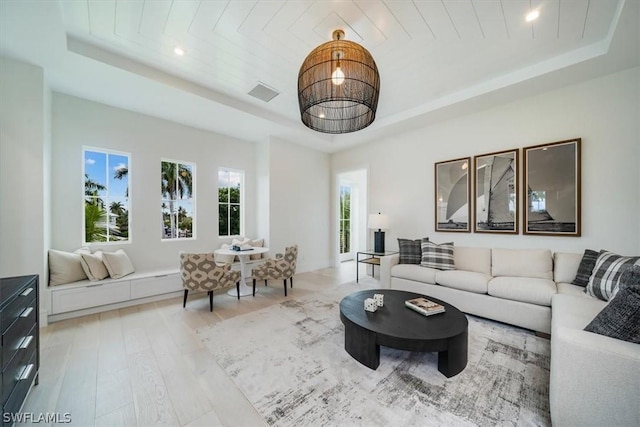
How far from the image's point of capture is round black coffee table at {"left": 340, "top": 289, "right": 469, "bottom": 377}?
1866 millimetres

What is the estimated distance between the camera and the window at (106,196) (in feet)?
12.1

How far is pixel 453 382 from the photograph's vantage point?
187 centimetres

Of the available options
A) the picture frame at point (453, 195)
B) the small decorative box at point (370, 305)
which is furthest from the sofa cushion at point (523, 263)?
the small decorative box at point (370, 305)

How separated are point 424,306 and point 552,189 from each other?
254 cm

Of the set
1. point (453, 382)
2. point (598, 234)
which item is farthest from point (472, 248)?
point (453, 382)

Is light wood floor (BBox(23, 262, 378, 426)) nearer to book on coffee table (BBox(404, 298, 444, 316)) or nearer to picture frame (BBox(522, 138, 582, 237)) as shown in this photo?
book on coffee table (BBox(404, 298, 444, 316))

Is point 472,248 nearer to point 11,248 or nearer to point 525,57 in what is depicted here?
point 525,57

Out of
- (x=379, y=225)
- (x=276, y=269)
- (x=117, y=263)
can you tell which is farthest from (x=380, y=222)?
(x=117, y=263)

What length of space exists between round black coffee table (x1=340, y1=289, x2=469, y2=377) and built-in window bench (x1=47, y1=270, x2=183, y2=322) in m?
2.99

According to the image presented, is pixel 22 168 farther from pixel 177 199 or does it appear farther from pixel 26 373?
pixel 26 373

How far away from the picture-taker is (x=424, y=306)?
234 centimetres

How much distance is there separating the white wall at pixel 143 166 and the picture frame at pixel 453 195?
3.87 metres

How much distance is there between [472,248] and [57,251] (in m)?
5.74

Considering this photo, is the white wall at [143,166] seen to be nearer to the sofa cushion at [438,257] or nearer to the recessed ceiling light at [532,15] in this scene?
the sofa cushion at [438,257]
